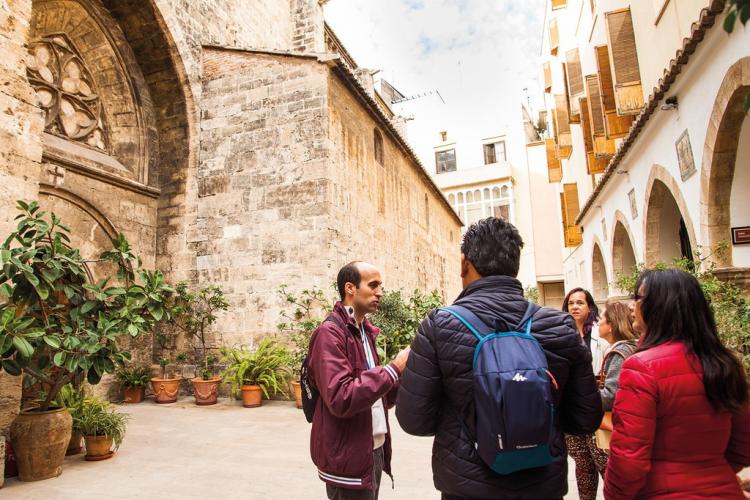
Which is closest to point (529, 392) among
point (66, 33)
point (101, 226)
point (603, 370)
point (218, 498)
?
point (603, 370)

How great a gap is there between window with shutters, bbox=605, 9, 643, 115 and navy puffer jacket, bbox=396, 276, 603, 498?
28.6 ft

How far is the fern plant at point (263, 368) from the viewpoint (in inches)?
308

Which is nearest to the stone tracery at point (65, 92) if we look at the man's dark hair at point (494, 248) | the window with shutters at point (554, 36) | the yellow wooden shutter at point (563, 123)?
the man's dark hair at point (494, 248)

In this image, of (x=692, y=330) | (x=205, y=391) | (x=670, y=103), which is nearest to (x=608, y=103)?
(x=670, y=103)

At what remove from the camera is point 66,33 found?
8.20 meters

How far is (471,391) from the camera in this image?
5.09 feet

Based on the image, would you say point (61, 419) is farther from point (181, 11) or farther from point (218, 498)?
point (181, 11)

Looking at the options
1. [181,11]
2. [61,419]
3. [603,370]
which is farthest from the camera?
[181,11]

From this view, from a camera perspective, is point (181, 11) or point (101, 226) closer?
point (101, 226)

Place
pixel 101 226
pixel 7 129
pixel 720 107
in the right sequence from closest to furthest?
pixel 7 129
pixel 720 107
pixel 101 226

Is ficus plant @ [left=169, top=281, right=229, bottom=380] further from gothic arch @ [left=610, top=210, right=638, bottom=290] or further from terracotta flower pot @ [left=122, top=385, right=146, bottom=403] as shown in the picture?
gothic arch @ [left=610, top=210, right=638, bottom=290]

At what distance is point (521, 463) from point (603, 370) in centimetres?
175

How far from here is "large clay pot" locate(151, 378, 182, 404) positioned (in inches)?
324

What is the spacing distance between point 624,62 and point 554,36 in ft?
40.4
